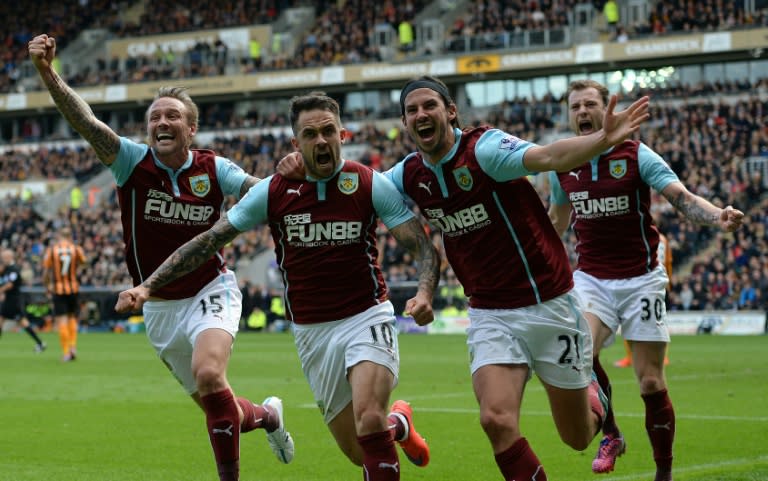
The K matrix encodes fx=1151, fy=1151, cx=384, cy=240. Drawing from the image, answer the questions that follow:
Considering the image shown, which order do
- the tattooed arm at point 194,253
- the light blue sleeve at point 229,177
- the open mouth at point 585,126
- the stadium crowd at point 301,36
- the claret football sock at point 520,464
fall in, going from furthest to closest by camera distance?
1. the stadium crowd at point 301,36
2. the open mouth at point 585,126
3. the light blue sleeve at point 229,177
4. the tattooed arm at point 194,253
5. the claret football sock at point 520,464

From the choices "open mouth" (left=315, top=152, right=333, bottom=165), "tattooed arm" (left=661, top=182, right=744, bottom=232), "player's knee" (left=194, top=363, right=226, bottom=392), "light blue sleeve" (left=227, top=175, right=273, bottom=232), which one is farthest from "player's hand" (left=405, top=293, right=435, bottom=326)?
"tattooed arm" (left=661, top=182, right=744, bottom=232)

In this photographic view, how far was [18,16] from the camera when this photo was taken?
62250mm

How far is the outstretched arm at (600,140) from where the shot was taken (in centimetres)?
542

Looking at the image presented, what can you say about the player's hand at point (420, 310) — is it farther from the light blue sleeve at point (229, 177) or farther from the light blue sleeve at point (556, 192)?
the light blue sleeve at point (556, 192)

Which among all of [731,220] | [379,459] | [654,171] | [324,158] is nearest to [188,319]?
[324,158]

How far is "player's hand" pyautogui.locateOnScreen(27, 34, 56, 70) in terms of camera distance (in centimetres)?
733

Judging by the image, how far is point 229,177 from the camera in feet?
25.8

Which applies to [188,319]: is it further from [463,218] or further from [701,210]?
[701,210]

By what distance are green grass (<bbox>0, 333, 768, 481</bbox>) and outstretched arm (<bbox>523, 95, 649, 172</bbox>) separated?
2963mm

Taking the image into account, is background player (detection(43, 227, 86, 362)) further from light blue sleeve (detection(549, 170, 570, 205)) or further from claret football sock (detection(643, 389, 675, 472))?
claret football sock (detection(643, 389, 675, 472))

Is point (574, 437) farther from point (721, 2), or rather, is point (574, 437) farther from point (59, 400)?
point (721, 2)

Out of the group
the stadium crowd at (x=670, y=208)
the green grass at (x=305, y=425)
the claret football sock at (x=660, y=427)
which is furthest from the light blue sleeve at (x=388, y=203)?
the stadium crowd at (x=670, y=208)

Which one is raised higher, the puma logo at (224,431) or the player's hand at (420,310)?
the player's hand at (420,310)

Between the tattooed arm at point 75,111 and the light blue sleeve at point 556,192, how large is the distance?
3.10m
